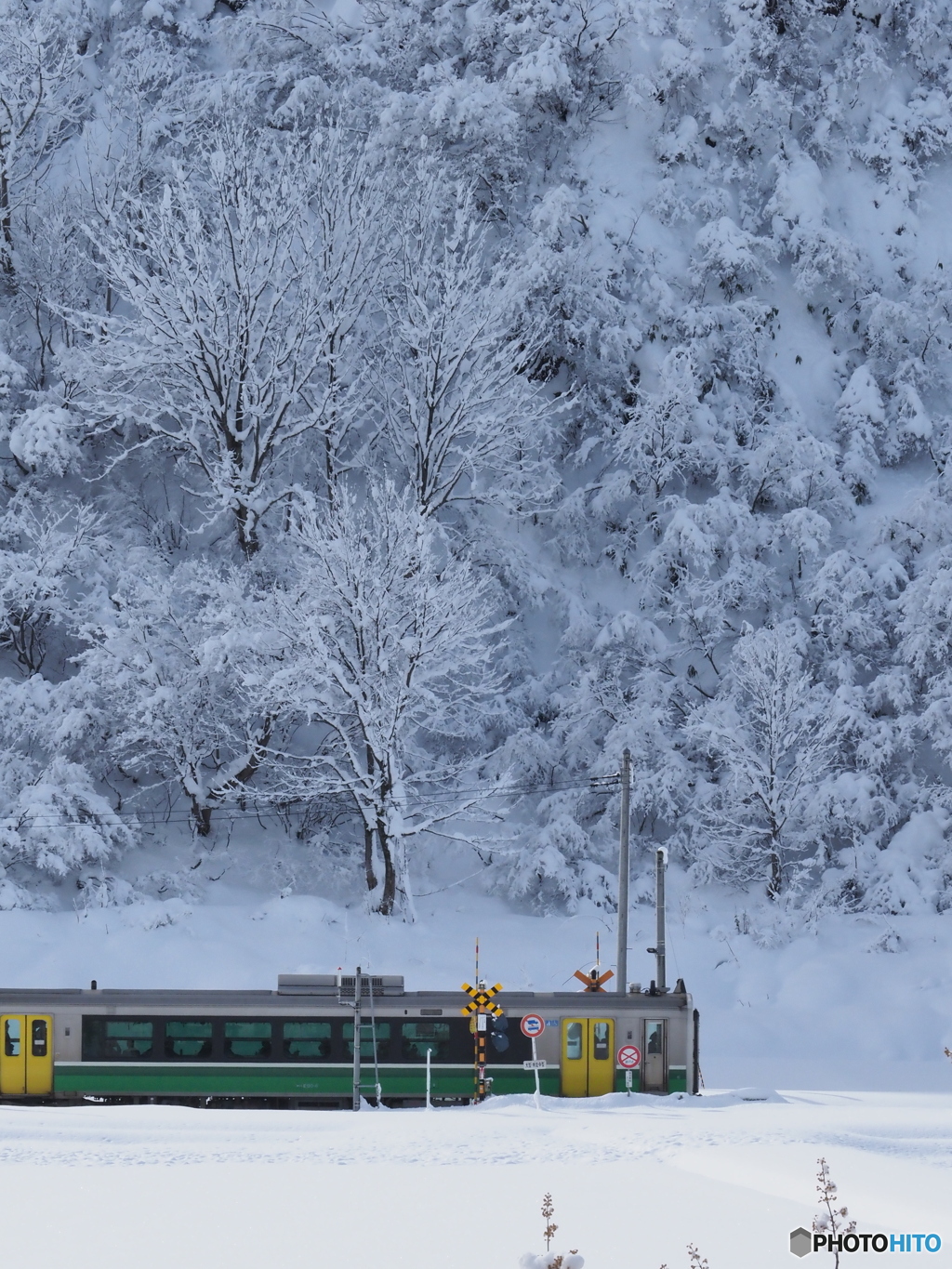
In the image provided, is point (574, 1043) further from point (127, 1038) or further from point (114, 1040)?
point (114, 1040)

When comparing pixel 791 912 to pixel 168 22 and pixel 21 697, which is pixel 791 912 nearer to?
pixel 21 697

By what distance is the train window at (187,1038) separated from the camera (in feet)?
77.8

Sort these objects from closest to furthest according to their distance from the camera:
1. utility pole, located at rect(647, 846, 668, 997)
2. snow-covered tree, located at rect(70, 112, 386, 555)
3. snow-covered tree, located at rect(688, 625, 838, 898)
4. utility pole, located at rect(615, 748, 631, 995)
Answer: utility pole, located at rect(647, 846, 668, 997)
utility pole, located at rect(615, 748, 631, 995)
snow-covered tree, located at rect(688, 625, 838, 898)
snow-covered tree, located at rect(70, 112, 386, 555)

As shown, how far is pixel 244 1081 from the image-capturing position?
23594 millimetres

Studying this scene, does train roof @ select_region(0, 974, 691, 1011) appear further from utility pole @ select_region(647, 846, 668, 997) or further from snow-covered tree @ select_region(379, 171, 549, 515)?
snow-covered tree @ select_region(379, 171, 549, 515)

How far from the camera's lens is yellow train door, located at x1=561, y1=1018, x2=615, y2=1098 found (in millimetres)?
23969

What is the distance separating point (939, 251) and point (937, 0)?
10.9m

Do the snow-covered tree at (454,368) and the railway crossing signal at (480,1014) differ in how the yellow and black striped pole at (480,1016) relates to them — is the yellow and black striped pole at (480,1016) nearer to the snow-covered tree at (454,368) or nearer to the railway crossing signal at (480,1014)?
the railway crossing signal at (480,1014)

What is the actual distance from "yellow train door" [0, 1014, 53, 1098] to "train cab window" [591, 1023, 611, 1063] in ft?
30.9

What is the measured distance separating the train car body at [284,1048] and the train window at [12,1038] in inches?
0.6

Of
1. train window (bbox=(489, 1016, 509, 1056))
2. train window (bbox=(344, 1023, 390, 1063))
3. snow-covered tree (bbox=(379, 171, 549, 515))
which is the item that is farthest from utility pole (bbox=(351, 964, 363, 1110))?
snow-covered tree (bbox=(379, 171, 549, 515))

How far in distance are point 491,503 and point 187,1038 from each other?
2155 centimetres

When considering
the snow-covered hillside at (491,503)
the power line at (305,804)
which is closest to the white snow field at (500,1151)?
the snow-covered hillside at (491,503)

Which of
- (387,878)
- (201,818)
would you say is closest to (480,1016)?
(387,878)
